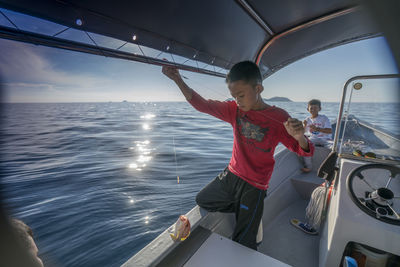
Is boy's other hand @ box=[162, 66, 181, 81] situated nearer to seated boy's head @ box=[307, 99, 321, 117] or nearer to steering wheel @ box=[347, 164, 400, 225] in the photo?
steering wheel @ box=[347, 164, 400, 225]

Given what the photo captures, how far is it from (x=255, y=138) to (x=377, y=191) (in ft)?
2.93

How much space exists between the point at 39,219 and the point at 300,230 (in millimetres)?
3680

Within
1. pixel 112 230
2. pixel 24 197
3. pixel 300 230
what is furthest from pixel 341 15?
pixel 24 197

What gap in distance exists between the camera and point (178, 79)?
1.61 meters

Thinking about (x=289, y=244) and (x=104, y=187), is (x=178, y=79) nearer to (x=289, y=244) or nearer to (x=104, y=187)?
(x=289, y=244)

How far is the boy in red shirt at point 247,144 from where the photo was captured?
1356mm

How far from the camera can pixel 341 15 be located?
85.0 inches

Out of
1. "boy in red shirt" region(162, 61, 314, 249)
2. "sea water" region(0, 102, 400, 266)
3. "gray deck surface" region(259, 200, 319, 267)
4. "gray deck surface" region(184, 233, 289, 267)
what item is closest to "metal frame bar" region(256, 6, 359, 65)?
"sea water" region(0, 102, 400, 266)

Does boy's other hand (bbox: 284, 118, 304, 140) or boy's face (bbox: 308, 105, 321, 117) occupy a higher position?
boy's face (bbox: 308, 105, 321, 117)

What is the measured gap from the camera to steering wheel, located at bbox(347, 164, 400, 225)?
3.80ft

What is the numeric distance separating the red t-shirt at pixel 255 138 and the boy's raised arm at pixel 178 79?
5 centimetres

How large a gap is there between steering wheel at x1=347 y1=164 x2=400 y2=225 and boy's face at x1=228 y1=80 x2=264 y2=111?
3.14ft

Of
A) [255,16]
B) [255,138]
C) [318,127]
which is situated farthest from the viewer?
[318,127]

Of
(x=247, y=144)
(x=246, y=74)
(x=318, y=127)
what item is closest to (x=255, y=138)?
(x=247, y=144)
